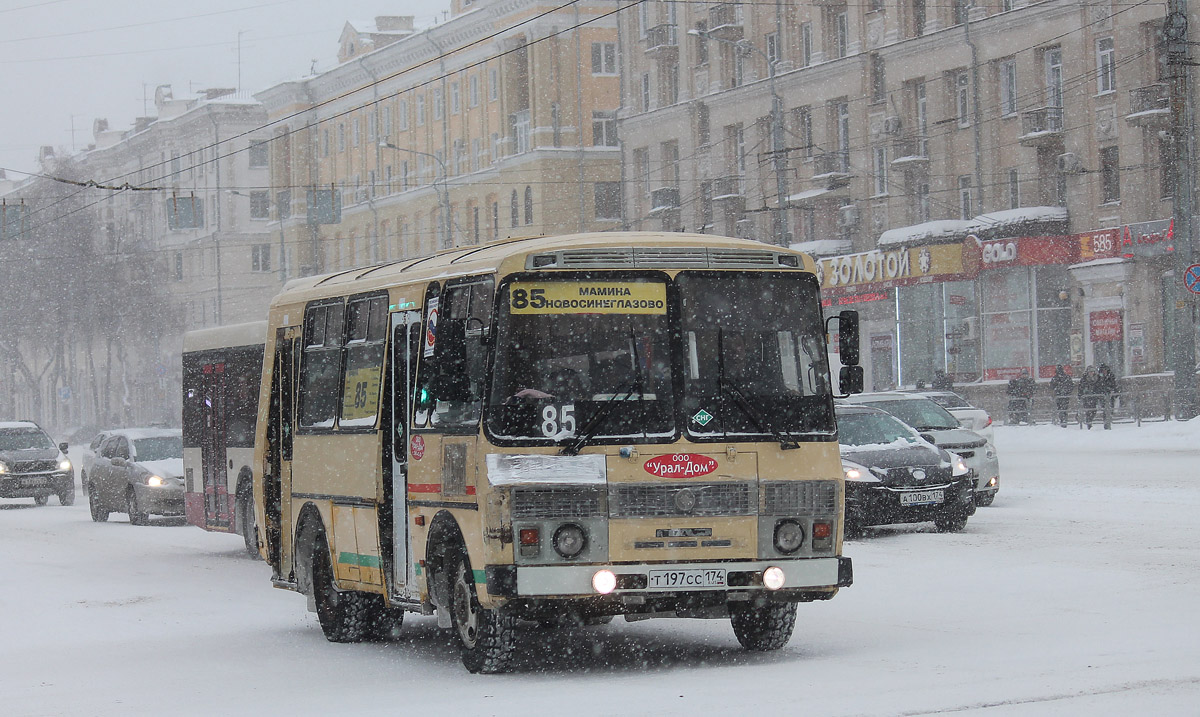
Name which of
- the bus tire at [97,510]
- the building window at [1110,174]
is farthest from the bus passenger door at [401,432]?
the building window at [1110,174]

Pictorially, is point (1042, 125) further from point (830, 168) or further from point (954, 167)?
point (830, 168)

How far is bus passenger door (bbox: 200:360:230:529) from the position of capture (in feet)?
72.6

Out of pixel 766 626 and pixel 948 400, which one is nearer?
pixel 766 626

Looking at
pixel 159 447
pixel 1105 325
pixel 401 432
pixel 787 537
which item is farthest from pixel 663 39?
pixel 787 537

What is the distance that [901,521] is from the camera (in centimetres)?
1994

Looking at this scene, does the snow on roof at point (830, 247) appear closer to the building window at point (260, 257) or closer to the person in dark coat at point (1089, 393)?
the person in dark coat at point (1089, 393)

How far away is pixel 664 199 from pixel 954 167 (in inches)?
639

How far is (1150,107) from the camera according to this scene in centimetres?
4628

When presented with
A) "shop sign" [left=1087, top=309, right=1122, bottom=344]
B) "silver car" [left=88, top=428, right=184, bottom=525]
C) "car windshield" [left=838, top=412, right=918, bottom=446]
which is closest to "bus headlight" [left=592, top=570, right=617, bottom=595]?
"car windshield" [left=838, top=412, right=918, bottom=446]

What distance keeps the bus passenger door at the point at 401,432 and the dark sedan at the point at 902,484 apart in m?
8.38

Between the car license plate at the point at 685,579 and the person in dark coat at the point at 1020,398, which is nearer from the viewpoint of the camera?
the car license plate at the point at 685,579

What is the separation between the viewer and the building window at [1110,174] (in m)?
48.0

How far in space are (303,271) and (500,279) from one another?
85.6 meters

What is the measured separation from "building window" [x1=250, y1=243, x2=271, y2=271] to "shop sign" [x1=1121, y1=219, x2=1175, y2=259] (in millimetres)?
63965
